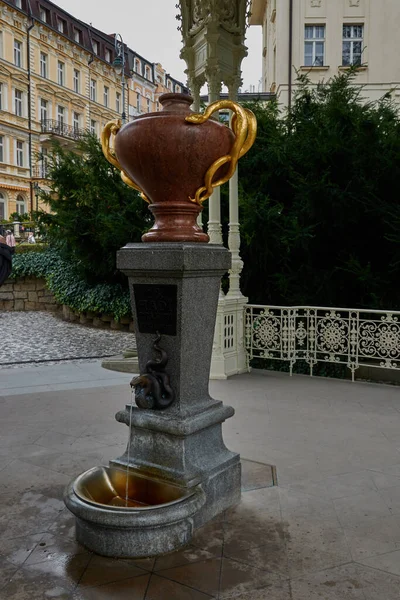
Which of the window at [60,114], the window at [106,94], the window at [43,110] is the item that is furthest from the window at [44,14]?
the window at [106,94]

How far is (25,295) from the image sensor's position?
17.4 meters

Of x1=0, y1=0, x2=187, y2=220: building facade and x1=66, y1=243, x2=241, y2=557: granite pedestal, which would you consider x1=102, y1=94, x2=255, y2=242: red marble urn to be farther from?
x1=0, y1=0, x2=187, y2=220: building facade

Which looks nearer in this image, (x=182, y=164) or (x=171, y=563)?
(x=171, y=563)

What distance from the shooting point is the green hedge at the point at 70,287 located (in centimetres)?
1348

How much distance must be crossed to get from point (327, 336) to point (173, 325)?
4462 mm

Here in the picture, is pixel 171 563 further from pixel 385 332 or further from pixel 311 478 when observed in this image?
pixel 385 332

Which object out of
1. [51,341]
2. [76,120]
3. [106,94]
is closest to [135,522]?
[51,341]

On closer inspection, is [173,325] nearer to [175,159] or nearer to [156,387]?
[156,387]

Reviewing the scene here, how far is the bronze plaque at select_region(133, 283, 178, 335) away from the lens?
3.07 m

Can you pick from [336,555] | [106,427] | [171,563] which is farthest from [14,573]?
[106,427]

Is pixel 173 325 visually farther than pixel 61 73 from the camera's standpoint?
No

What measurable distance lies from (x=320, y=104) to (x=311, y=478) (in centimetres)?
700

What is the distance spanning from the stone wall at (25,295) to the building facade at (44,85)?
1505cm

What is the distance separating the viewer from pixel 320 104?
9.04 m
